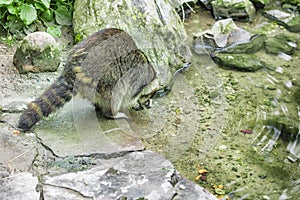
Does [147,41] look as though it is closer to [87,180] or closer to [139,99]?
[139,99]

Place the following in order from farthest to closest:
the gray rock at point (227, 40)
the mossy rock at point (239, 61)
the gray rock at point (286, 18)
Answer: the gray rock at point (286, 18) < the gray rock at point (227, 40) < the mossy rock at point (239, 61)

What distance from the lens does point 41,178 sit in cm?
361

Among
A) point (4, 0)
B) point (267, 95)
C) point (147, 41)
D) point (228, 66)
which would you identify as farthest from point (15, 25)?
point (267, 95)

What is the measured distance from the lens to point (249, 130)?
491cm

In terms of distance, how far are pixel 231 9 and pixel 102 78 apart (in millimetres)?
3087

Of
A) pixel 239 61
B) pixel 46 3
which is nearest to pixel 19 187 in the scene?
pixel 46 3

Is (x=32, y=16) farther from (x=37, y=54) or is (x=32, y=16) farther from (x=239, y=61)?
(x=239, y=61)

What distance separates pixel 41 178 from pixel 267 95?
2728mm

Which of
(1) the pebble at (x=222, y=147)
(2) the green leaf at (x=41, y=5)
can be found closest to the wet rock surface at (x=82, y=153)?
(1) the pebble at (x=222, y=147)

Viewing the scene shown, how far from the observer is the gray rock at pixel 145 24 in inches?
219

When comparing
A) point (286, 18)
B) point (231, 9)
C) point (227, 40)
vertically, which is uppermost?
point (231, 9)

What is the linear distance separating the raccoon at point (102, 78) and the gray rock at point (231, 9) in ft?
7.73

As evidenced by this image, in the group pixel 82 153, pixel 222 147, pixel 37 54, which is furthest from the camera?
pixel 37 54

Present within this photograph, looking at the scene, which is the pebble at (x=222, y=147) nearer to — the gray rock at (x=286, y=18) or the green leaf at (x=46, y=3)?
the green leaf at (x=46, y=3)
